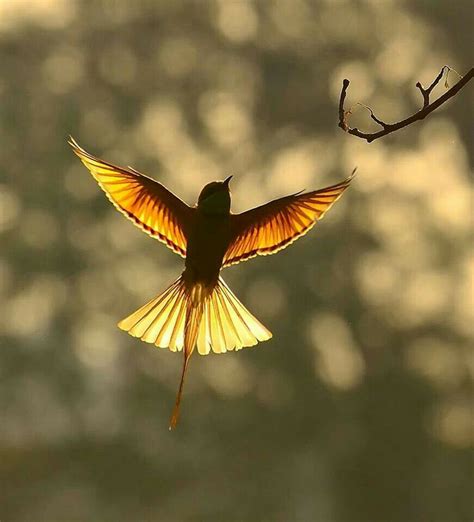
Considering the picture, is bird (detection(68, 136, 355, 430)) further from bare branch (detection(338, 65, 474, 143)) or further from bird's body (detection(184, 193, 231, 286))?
bare branch (detection(338, 65, 474, 143))

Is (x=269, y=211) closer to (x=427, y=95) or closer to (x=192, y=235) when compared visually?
(x=192, y=235)

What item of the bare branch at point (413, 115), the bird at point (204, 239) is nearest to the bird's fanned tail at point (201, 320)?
the bird at point (204, 239)

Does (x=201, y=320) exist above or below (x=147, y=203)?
below

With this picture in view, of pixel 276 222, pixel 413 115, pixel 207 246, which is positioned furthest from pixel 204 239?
pixel 413 115

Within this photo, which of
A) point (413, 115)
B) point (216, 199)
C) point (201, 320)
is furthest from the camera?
point (201, 320)

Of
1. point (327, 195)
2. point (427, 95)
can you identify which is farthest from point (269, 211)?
point (427, 95)

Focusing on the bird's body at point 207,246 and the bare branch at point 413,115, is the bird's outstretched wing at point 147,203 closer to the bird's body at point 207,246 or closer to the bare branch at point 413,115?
the bird's body at point 207,246

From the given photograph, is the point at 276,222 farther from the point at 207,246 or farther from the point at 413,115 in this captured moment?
the point at 413,115
